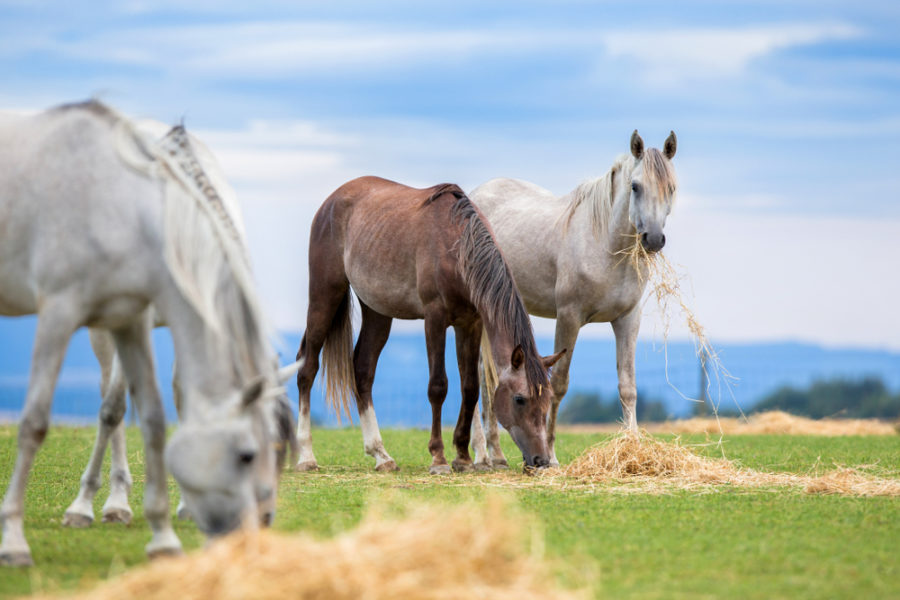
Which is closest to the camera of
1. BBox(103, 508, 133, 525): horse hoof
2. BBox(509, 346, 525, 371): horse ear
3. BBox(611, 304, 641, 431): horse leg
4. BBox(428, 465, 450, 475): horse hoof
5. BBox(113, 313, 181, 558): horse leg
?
BBox(113, 313, 181, 558): horse leg

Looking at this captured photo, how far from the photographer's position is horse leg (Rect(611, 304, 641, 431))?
8.68 metres

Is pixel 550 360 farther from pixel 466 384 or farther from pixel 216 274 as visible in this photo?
pixel 216 274

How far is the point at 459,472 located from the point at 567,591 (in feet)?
14.8

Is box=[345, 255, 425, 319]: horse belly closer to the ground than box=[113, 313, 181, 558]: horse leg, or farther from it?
farther from it

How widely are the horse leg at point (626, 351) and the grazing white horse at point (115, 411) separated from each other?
13.8ft

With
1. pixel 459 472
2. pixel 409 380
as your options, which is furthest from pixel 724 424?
pixel 409 380

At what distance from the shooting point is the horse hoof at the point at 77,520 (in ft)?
16.7

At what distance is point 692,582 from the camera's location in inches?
148

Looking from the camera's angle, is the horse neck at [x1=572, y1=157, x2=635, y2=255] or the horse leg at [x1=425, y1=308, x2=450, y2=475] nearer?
the horse leg at [x1=425, y1=308, x2=450, y2=475]

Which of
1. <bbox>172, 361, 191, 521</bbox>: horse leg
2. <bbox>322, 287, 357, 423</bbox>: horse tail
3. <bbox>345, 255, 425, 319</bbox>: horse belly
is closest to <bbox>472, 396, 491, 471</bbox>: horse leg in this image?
<bbox>345, 255, 425, 319</bbox>: horse belly

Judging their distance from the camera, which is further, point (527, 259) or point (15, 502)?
point (527, 259)

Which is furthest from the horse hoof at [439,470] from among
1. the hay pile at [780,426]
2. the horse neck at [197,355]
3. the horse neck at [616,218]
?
the hay pile at [780,426]

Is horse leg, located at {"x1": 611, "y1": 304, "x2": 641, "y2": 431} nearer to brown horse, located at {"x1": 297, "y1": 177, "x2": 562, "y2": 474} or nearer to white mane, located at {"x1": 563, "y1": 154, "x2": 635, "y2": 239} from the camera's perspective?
white mane, located at {"x1": 563, "y1": 154, "x2": 635, "y2": 239}

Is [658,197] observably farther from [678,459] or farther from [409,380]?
[409,380]
